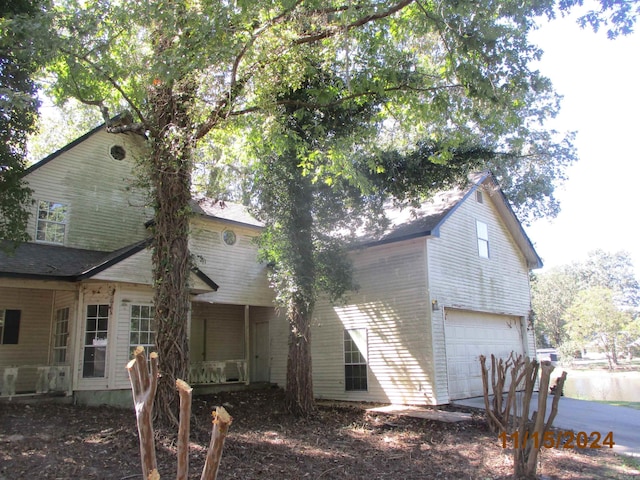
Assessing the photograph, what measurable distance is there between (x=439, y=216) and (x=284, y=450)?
781cm

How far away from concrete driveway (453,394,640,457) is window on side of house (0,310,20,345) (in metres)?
11.5

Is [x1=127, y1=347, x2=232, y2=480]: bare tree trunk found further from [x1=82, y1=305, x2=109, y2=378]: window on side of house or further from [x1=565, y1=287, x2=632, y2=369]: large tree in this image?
[x1=565, y1=287, x2=632, y2=369]: large tree

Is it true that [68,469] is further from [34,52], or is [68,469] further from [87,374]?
[34,52]

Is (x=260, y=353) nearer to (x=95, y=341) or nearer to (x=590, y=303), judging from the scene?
(x=95, y=341)

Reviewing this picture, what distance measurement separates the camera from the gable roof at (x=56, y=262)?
10.9m

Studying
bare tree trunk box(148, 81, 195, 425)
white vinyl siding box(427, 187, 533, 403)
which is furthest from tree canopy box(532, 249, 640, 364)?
bare tree trunk box(148, 81, 195, 425)

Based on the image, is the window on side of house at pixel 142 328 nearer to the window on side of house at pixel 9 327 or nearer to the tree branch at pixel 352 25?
the window on side of house at pixel 9 327

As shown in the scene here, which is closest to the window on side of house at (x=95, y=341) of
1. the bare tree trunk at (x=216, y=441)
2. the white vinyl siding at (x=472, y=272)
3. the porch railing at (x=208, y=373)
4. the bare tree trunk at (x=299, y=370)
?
the porch railing at (x=208, y=373)

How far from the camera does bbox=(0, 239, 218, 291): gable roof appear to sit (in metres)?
10.9

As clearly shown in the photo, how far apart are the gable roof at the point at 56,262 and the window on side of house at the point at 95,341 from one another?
1043 millimetres

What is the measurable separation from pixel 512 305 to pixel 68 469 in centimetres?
1401

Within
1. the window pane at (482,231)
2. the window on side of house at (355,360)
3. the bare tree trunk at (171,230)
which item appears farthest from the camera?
the window pane at (482,231)

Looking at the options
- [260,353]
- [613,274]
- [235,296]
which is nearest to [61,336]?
[235,296]

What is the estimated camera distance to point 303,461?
738 centimetres
